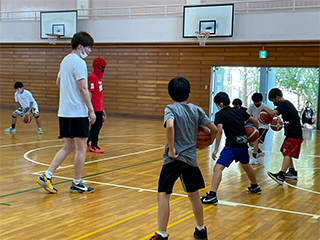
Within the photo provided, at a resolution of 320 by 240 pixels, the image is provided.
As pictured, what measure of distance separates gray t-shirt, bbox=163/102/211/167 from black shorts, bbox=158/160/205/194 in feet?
0.13

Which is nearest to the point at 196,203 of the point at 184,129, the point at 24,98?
the point at 184,129

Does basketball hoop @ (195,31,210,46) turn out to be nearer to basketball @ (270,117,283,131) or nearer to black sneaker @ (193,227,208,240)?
basketball @ (270,117,283,131)

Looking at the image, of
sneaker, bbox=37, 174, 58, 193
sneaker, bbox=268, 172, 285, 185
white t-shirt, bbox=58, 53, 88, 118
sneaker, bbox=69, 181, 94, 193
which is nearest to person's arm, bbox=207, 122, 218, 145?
white t-shirt, bbox=58, 53, 88, 118

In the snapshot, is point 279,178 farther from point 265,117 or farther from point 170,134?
point 170,134

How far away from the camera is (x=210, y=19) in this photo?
14984 mm

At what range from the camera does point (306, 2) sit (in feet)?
49.2

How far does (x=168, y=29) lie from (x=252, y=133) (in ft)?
38.3

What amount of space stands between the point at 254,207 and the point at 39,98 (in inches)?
692

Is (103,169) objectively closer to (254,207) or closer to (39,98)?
(254,207)

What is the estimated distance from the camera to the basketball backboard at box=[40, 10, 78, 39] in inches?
682

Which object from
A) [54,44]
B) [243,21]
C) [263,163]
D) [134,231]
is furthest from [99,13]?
[134,231]

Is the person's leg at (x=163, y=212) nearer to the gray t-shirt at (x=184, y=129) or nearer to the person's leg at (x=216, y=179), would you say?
the gray t-shirt at (x=184, y=129)

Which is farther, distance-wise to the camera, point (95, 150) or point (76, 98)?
point (95, 150)

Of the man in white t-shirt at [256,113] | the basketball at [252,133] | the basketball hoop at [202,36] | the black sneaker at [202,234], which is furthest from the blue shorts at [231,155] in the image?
the basketball hoop at [202,36]
